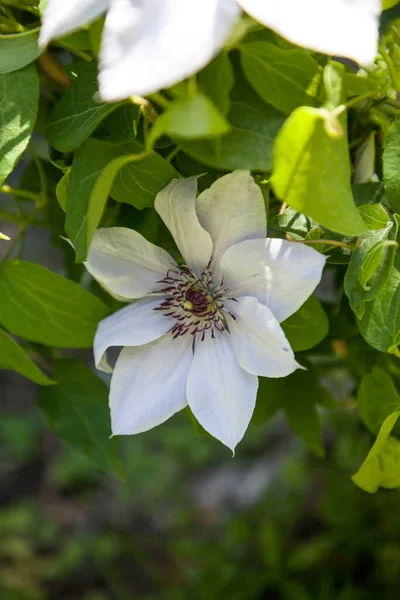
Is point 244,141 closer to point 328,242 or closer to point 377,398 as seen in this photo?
point 328,242

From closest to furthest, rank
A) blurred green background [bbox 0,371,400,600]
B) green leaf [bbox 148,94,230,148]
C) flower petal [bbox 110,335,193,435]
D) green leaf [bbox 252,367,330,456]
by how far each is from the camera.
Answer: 1. green leaf [bbox 148,94,230,148]
2. flower petal [bbox 110,335,193,435]
3. green leaf [bbox 252,367,330,456]
4. blurred green background [bbox 0,371,400,600]

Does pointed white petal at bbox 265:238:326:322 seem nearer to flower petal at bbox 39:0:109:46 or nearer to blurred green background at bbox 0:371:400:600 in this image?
flower petal at bbox 39:0:109:46

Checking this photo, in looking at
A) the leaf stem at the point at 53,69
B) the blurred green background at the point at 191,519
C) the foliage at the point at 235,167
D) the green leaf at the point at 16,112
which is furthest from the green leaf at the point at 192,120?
the blurred green background at the point at 191,519

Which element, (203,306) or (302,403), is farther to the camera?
(302,403)

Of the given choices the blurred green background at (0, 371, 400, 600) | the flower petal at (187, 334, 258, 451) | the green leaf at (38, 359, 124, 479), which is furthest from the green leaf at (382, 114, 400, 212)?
the blurred green background at (0, 371, 400, 600)

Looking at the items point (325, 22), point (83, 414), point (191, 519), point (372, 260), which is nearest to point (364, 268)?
point (372, 260)

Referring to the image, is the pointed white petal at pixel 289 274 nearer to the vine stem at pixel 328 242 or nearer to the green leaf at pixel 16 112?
the vine stem at pixel 328 242

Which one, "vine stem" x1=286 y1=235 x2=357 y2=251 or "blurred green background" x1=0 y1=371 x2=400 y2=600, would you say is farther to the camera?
"blurred green background" x1=0 y1=371 x2=400 y2=600
